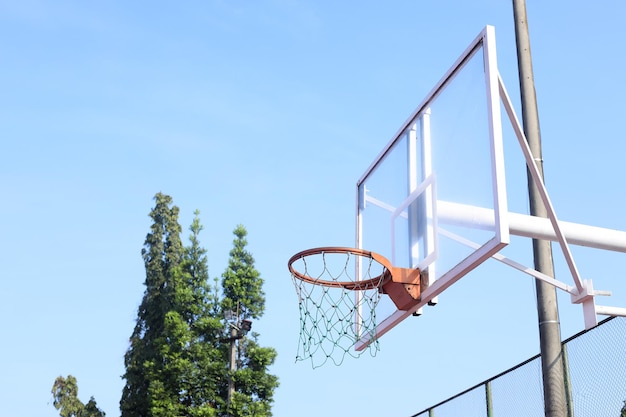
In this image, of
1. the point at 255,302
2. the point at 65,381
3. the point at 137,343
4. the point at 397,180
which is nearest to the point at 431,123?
the point at 397,180

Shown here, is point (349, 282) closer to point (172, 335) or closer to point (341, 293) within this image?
point (341, 293)

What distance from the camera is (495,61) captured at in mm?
6934

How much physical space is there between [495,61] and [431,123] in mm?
1227

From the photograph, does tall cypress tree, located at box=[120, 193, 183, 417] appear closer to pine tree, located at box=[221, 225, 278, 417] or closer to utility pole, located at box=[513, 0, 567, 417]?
pine tree, located at box=[221, 225, 278, 417]

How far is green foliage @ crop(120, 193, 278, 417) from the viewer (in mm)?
27812

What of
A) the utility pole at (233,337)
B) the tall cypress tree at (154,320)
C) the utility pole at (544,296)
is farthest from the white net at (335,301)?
the tall cypress tree at (154,320)

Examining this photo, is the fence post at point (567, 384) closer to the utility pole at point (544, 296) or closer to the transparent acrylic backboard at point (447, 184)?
the utility pole at point (544, 296)

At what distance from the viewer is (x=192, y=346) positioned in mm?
29219

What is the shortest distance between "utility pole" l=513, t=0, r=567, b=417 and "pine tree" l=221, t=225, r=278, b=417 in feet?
58.9

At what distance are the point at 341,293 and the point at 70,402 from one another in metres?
26.6

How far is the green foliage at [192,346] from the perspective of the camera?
27.8 metres

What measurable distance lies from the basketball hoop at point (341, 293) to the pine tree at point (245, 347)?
1669 cm

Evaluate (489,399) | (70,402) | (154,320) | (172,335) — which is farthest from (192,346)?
(489,399)

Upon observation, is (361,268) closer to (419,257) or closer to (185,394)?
(419,257)
